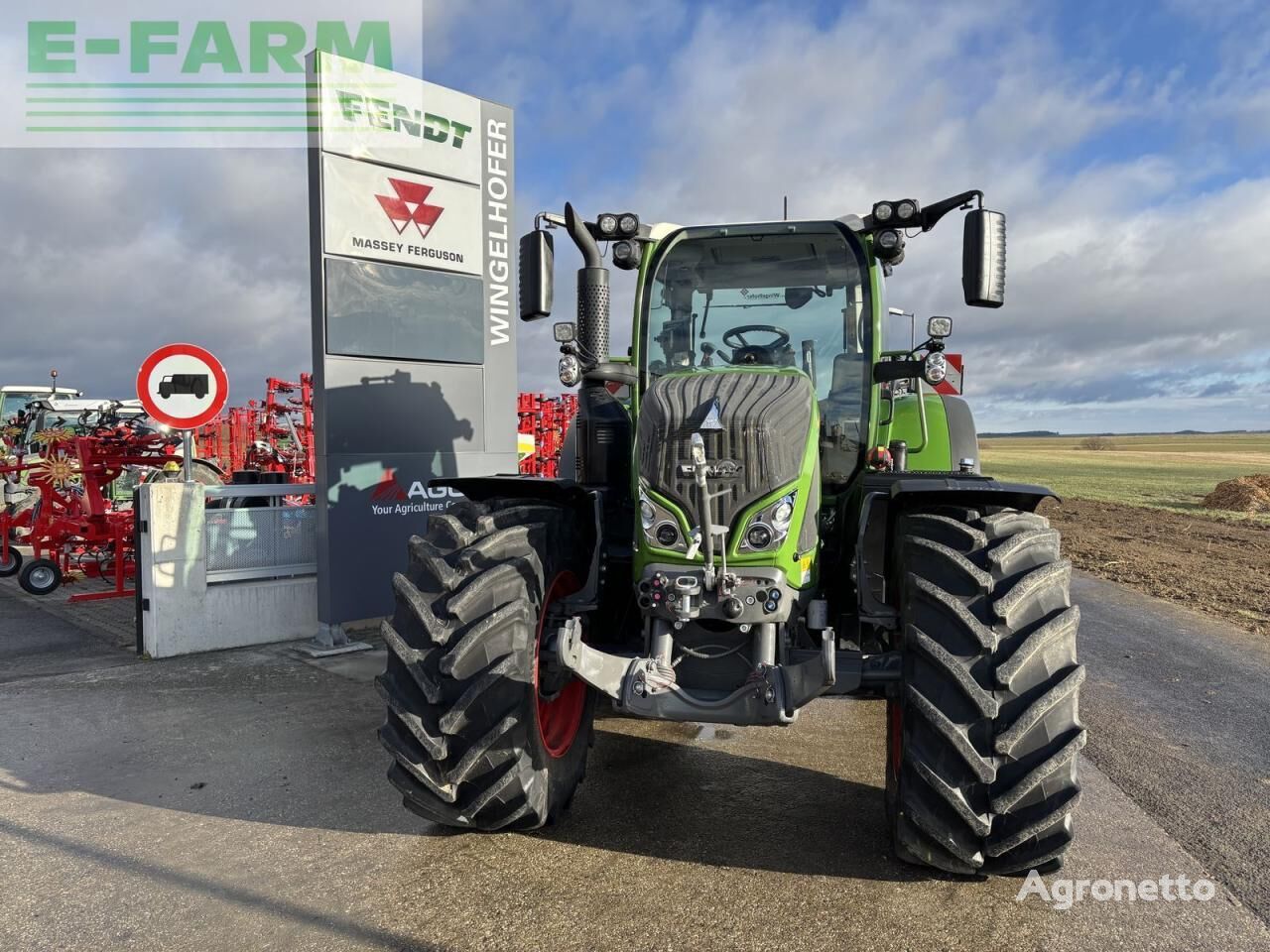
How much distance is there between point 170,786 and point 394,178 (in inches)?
190

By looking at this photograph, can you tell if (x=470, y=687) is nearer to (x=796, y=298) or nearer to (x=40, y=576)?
(x=796, y=298)

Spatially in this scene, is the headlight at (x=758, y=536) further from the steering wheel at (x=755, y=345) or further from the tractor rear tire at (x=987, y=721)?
Answer: the steering wheel at (x=755, y=345)

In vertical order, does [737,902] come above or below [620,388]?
below

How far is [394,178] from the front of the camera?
7.13m

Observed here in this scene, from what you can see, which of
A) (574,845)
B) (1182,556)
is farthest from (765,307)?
(1182,556)

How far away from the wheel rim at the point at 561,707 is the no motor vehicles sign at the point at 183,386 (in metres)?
4.10

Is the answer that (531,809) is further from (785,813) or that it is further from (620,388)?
(620,388)

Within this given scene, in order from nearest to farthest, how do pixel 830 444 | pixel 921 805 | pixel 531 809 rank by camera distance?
pixel 921 805
pixel 531 809
pixel 830 444

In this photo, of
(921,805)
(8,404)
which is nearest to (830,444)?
(921,805)

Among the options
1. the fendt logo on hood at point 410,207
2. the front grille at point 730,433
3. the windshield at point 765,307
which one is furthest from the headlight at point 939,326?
the fendt logo on hood at point 410,207

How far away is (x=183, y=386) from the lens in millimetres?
6863

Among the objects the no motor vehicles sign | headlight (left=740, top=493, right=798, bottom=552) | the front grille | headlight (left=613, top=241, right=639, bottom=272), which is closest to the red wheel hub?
headlight (left=740, top=493, right=798, bottom=552)

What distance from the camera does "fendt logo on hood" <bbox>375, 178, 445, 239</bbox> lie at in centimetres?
714

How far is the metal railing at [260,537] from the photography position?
6910 millimetres
